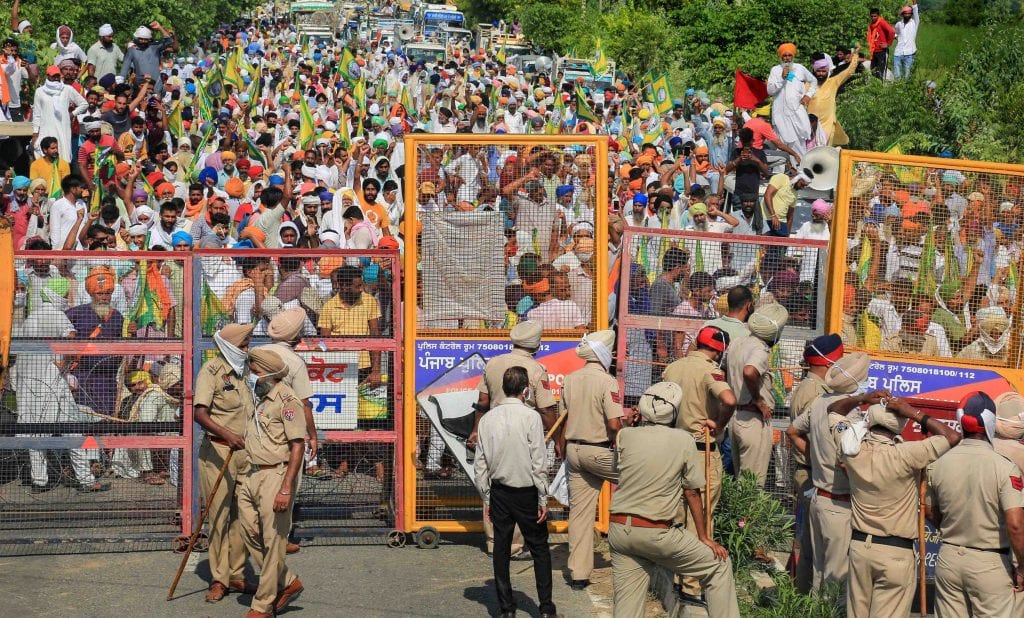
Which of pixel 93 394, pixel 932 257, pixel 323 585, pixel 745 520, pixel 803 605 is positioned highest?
pixel 932 257

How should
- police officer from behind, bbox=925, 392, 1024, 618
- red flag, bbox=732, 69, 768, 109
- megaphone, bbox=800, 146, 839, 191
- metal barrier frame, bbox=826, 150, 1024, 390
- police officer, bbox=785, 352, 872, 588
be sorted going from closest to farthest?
police officer from behind, bbox=925, 392, 1024, 618, police officer, bbox=785, 352, 872, 588, metal barrier frame, bbox=826, 150, 1024, 390, megaphone, bbox=800, 146, 839, 191, red flag, bbox=732, 69, 768, 109

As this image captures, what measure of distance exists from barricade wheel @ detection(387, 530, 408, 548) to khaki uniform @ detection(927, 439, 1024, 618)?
426 centimetres

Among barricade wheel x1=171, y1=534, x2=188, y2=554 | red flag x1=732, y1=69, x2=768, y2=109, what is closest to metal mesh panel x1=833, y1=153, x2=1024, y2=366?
barricade wheel x1=171, y1=534, x2=188, y2=554

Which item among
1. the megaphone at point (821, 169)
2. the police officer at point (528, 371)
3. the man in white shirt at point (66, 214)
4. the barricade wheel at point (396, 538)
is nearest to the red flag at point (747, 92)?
the megaphone at point (821, 169)

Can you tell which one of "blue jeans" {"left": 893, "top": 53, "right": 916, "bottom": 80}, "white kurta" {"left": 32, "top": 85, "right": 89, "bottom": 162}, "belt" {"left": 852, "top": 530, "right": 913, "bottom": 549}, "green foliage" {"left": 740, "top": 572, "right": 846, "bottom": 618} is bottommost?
"green foliage" {"left": 740, "top": 572, "right": 846, "bottom": 618}

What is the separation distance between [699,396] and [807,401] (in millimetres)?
705

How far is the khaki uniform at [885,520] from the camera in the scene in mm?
7543

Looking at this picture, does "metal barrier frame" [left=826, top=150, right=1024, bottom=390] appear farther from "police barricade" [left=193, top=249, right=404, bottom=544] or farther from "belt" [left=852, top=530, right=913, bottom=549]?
"police barricade" [left=193, top=249, right=404, bottom=544]

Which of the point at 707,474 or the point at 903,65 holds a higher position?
the point at 903,65

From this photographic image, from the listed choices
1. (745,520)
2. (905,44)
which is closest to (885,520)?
(745,520)

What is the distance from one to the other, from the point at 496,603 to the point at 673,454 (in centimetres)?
217

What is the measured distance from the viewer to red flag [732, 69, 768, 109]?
2258 centimetres

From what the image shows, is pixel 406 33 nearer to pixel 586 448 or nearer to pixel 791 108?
pixel 791 108

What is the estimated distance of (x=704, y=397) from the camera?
357 inches
